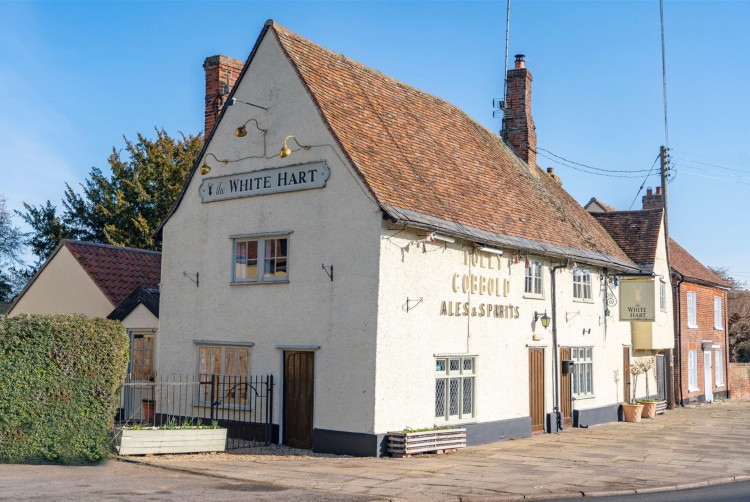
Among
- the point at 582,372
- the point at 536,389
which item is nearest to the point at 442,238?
the point at 536,389

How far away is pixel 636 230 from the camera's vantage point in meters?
29.5

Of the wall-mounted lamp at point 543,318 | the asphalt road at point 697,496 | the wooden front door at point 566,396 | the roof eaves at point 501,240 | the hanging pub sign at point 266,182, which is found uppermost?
the hanging pub sign at point 266,182

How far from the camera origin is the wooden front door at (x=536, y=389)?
21016mm

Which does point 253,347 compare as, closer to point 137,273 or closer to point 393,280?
point 393,280

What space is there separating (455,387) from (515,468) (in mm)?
3341

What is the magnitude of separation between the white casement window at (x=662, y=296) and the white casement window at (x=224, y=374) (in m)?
17.2

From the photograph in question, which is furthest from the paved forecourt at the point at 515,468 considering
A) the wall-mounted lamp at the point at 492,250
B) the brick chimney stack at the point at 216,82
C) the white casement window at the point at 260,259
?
the brick chimney stack at the point at 216,82

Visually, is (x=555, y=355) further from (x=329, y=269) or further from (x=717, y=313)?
(x=717, y=313)

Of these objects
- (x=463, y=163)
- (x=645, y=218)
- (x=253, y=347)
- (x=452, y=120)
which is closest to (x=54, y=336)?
(x=253, y=347)

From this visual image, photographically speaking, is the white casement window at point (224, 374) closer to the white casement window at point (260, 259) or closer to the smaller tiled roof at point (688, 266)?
the white casement window at point (260, 259)

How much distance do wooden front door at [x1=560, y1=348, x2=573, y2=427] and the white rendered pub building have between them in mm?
110

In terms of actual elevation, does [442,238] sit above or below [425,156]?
below

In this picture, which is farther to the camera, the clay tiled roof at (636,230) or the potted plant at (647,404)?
the clay tiled roof at (636,230)

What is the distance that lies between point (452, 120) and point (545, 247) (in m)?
5.25
